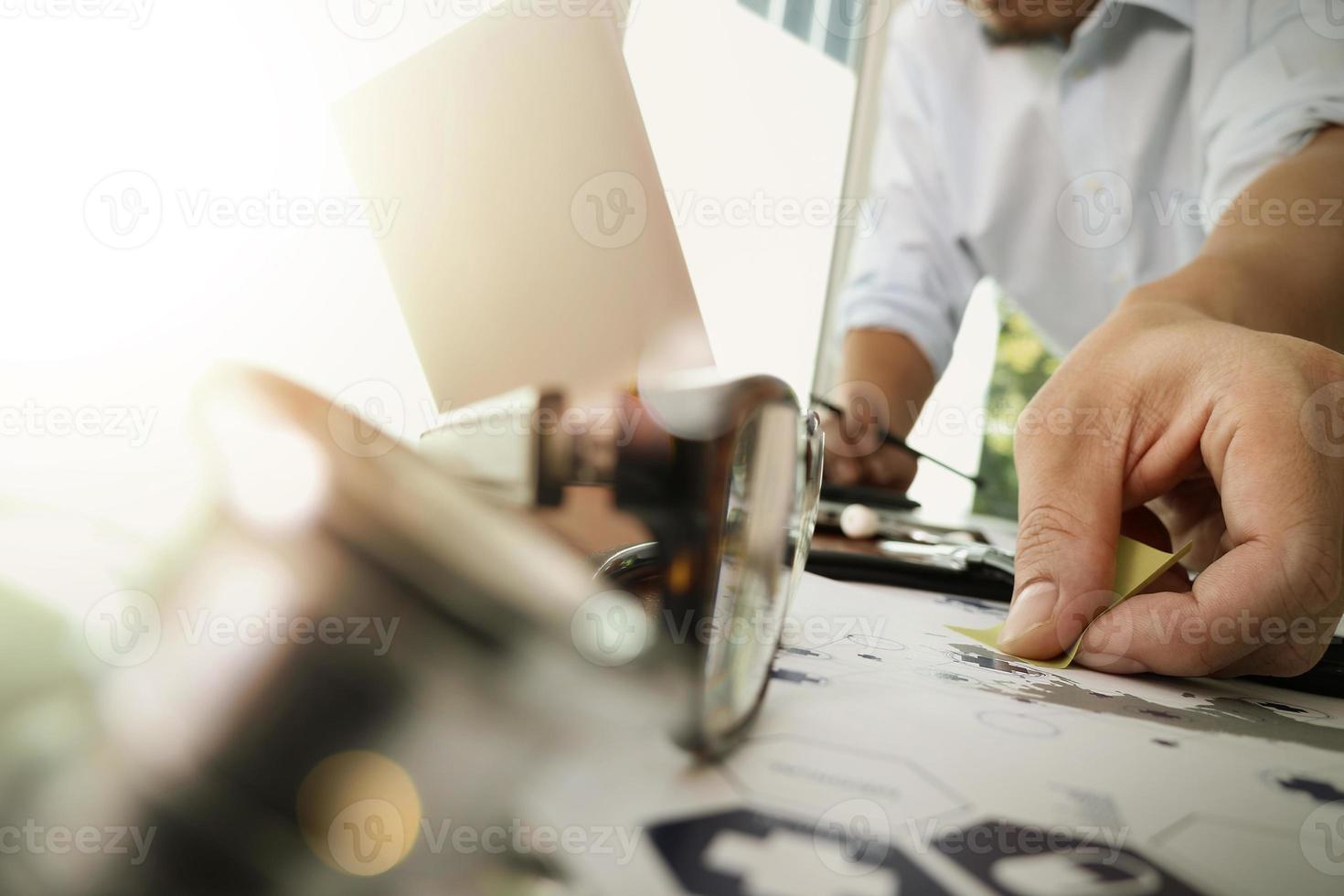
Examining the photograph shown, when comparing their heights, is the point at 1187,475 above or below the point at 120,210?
below

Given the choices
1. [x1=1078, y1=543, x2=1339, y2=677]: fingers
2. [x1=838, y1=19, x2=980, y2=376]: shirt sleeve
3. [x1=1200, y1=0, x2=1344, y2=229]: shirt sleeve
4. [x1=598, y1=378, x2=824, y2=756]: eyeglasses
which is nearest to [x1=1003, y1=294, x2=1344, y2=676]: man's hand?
[x1=1078, y1=543, x2=1339, y2=677]: fingers

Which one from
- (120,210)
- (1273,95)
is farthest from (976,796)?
(1273,95)

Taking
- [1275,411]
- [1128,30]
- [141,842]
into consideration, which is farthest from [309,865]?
[1128,30]

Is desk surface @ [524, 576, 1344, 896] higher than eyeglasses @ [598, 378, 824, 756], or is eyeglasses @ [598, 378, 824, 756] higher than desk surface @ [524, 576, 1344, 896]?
eyeglasses @ [598, 378, 824, 756]

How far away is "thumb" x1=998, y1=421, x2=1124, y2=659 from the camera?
0.39 meters

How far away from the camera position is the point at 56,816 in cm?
16

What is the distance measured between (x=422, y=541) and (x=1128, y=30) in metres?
1.29

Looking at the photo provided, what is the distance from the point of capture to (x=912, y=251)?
1.38 metres

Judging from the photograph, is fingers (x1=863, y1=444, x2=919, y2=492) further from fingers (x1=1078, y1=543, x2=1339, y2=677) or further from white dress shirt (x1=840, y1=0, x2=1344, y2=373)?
fingers (x1=1078, y1=543, x2=1339, y2=677)

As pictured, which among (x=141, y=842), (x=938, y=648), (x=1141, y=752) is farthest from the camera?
(x=938, y=648)

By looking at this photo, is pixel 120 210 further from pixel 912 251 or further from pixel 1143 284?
pixel 912 251

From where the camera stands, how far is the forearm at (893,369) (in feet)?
4.10

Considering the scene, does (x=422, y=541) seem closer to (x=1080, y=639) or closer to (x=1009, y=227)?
(x=1080, y=639)

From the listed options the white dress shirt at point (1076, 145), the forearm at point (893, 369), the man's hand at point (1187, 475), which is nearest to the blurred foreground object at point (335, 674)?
the man's hand at point (1187, 475)
